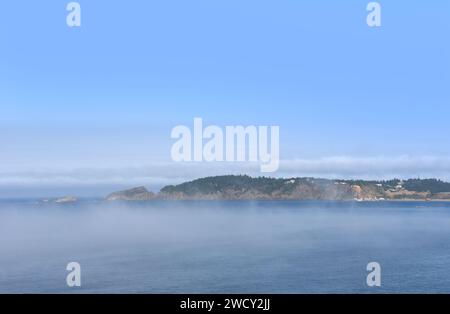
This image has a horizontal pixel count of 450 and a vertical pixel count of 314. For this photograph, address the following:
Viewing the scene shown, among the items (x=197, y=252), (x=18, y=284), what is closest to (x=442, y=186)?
(x=197, y=252)

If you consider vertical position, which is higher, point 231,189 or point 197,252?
point 231,189

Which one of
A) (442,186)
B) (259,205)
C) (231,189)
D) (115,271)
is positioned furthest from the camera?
(259,205)

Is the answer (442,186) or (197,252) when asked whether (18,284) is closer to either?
(197,252)

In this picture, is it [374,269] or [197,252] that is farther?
[197,252]

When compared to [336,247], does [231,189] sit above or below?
above

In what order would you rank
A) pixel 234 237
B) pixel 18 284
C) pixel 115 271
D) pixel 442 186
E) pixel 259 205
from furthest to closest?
1. pixel 259 205
2. pixel 234 237
3. pixel 442 186
4. pixel 115 271
5. pixel 18 284

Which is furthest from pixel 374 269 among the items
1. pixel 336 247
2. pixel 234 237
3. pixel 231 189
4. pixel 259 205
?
pixel 259 205
